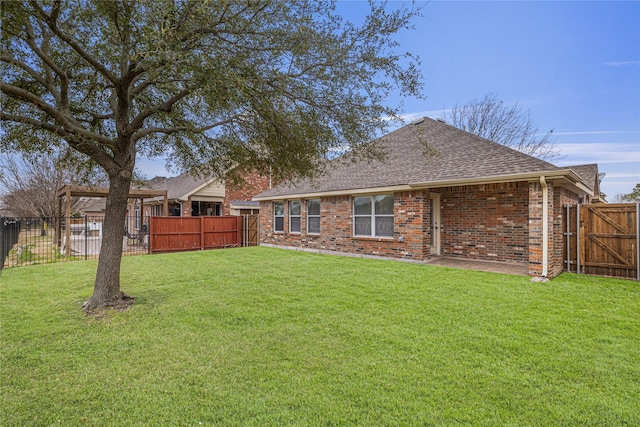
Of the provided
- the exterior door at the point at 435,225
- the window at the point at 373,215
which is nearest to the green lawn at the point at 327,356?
the exterior door at the point at 435,225

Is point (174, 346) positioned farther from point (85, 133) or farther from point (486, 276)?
point (486, 276)

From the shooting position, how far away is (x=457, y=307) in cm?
547

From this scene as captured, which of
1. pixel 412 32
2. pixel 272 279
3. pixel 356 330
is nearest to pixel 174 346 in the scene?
pixel 356 330

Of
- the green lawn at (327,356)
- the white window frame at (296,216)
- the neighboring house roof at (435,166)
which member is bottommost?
the green lawn at (327,356)

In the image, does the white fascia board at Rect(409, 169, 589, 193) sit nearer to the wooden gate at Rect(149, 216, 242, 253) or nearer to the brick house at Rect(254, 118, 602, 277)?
the brick house at Rect(254, 118, 602, 277)

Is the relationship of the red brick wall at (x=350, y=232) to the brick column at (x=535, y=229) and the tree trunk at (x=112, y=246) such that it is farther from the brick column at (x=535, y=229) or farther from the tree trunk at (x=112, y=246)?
the tree trunk at (x=112, y=246)

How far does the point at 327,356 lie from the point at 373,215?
8.39 meters

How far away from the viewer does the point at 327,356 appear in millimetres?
3625

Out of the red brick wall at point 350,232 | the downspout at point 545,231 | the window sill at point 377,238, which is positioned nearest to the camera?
the downspout at point 545,231

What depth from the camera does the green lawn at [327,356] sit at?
2.62 m

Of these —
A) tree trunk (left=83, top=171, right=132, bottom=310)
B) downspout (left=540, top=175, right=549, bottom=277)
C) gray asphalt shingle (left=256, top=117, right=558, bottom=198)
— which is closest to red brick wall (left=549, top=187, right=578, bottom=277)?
downspout (left=540, top=175, right=549, bottom=277)

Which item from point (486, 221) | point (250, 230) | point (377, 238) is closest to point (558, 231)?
point (486, 221)

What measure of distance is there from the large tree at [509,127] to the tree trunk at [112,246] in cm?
2388

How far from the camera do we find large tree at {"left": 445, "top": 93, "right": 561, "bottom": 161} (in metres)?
21.7
